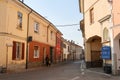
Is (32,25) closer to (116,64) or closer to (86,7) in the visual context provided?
(86,7)

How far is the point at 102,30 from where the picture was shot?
62.5 ft

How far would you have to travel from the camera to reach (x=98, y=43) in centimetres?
2552

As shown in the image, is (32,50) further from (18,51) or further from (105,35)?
(105,35)

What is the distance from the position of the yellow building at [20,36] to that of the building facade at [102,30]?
6.31 m

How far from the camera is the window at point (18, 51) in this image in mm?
20803

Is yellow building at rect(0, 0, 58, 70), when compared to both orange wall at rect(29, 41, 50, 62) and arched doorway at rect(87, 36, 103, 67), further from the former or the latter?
arched doorway at rect(87, 36, 103, 67)

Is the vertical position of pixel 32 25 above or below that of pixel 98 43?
above

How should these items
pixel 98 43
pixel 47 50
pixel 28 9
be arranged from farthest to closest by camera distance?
pixel 47 50, pixel 98 43, pixel 28 9

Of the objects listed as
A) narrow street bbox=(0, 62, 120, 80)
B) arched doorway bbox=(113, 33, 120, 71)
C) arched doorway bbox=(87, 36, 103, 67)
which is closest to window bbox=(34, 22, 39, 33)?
arched doorway bbox=(87, 36, 103, 67)

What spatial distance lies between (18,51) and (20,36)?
1495 millimetres

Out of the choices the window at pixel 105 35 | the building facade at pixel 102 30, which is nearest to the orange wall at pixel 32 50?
the building facade at pixel 102 30

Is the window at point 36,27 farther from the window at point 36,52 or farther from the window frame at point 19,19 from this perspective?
the window frame at point 19,19

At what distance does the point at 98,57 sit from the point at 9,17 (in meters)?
11.0

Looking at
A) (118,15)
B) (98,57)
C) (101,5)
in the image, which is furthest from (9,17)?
(98,57)
